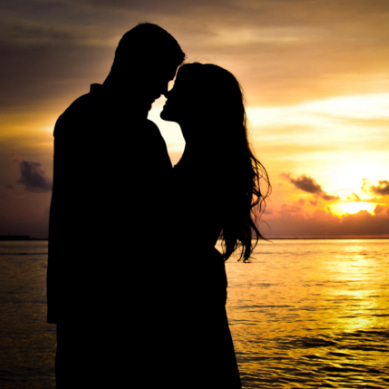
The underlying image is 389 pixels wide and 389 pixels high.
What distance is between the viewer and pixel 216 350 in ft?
5.14

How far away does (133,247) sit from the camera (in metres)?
1.38

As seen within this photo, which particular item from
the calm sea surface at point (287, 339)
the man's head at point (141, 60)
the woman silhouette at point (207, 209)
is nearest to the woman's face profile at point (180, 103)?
the woman silhouette at point (207, 209)

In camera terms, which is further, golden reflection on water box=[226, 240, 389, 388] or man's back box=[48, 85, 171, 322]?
golden reflection on water box=[226, 240, 389, 388]

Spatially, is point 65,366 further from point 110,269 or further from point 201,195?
point 201,195

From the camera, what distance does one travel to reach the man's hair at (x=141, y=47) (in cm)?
168

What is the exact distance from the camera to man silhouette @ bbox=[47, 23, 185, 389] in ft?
4.45

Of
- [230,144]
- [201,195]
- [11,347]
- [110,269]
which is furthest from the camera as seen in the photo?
[11,347]

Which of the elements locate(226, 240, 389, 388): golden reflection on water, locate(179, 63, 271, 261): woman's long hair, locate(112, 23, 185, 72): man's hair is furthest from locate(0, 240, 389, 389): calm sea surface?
locate(112, 23, 185, 72): man's hair

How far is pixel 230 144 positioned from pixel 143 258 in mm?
667

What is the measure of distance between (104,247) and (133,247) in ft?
0.27

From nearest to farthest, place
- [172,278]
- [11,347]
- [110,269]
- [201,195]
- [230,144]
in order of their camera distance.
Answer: [110,269] → [172,278] → [201,195] → [230,144] → [11,347]

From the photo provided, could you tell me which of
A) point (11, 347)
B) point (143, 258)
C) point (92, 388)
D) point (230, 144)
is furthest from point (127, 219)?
point (11, 347)

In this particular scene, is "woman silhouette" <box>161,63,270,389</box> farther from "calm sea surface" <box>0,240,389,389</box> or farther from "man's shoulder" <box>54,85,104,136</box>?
"calm sea surface" <box>0,240,389,389</box>

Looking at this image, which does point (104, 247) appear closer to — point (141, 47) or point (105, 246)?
point (105, 246)
